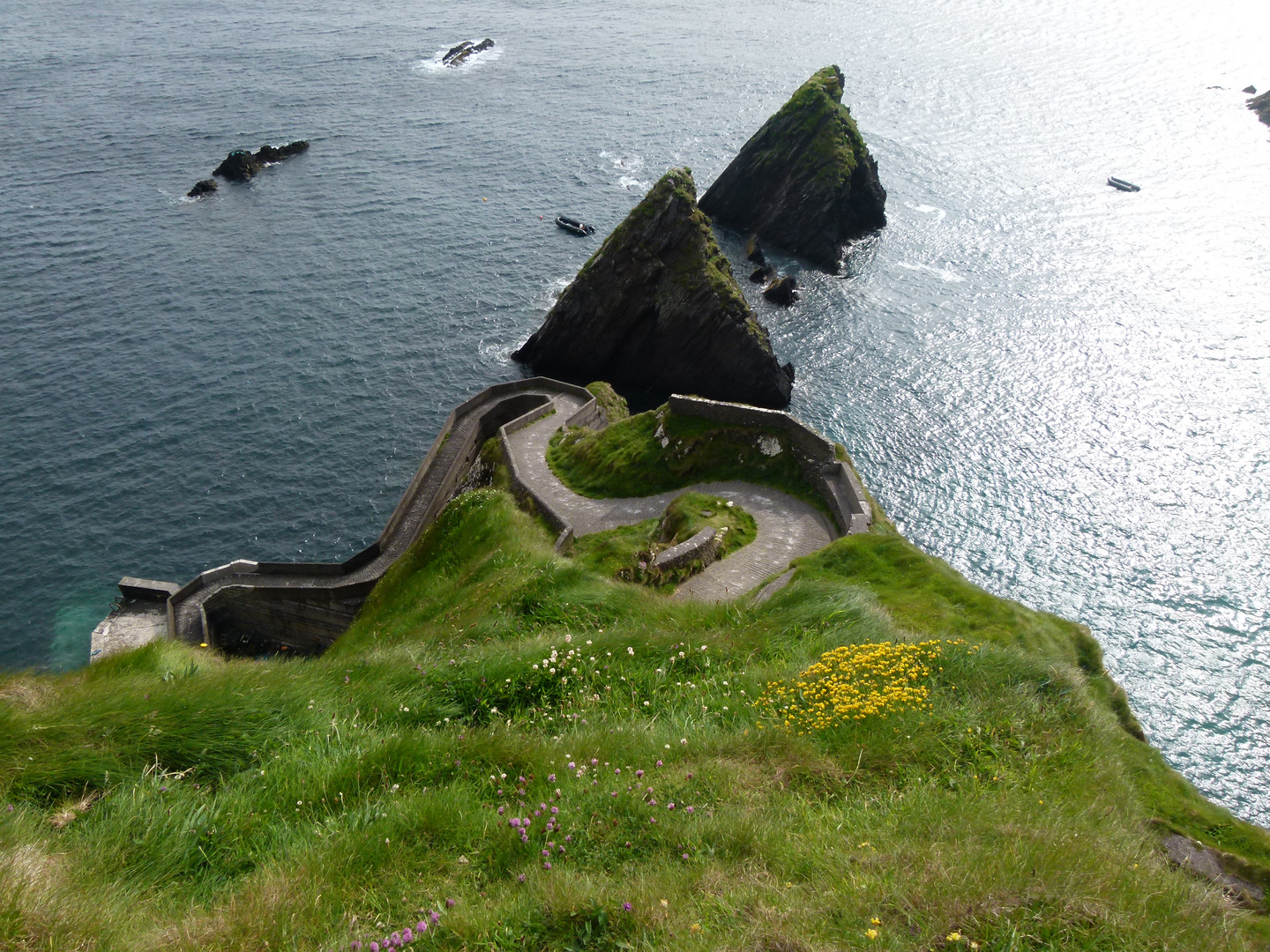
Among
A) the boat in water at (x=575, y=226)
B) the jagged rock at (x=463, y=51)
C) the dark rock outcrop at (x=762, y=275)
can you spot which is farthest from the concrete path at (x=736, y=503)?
the jagged rock at (x=463, y=51)

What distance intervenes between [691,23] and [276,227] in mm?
99333

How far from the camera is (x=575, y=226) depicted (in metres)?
81.2

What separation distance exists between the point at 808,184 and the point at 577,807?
79.5 m

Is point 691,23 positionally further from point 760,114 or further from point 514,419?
point 514,419

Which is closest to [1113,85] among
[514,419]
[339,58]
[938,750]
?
[339,58]

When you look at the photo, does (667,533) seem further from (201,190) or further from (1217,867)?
(201,190)

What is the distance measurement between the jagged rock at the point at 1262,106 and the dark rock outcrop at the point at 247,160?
123563mm

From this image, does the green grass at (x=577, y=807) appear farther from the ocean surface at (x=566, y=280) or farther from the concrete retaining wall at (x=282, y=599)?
the ocean surface at (x=566, y=280)

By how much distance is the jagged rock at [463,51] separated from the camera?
128m

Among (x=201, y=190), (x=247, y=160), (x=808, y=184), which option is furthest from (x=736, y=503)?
(x=247, y=160)

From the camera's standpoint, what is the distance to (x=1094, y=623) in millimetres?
43281

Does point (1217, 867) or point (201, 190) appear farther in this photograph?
point (201, 190)

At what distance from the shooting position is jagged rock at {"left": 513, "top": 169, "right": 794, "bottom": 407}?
2370 inches

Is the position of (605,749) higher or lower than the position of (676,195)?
higher
